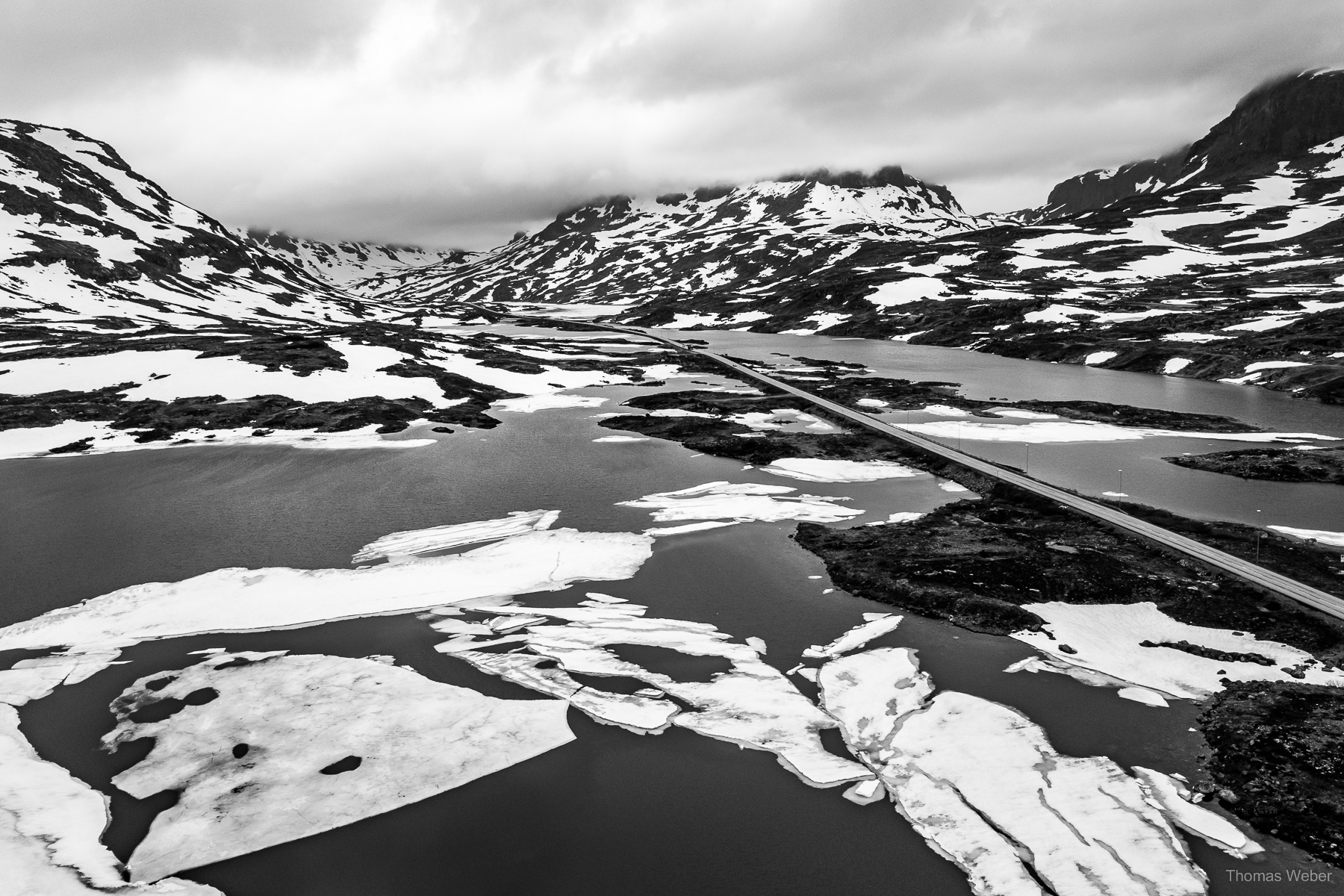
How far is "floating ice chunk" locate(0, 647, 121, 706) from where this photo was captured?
24.1 meters

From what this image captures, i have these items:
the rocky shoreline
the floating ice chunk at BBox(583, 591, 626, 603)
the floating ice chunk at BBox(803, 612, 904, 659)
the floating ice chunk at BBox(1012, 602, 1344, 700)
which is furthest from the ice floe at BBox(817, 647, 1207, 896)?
the floating ice chunk at BBox(583, 591, 626, 603)

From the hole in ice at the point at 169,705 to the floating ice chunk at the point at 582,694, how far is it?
298 inches

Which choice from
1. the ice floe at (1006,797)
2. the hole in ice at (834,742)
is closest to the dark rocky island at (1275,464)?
the ice floe at (1006,797)

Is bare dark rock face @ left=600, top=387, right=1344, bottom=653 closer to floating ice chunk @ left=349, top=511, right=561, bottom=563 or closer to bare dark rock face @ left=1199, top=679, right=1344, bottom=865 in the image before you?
bare dark rock face @ left=1199, top=679, right=1344, bottom=865

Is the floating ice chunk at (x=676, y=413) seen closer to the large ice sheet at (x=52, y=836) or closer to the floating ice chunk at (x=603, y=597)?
the floating ice chunk at (x=603, y=597)

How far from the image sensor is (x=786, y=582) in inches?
1292

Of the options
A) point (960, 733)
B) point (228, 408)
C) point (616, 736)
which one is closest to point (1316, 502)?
point (960, 733)

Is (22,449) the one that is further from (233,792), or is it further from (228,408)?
(233,792)

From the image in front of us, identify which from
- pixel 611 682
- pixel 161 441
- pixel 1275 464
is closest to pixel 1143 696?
pixel 611 682

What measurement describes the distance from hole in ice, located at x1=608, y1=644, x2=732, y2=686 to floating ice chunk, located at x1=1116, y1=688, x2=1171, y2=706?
11.9 meters

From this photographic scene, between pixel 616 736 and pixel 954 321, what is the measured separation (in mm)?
145603

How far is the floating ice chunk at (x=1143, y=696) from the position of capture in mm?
22422

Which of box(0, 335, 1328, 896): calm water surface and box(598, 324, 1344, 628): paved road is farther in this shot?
box(598, 324, 1344, 628): paved road

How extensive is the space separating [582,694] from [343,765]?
6944 millimetres
